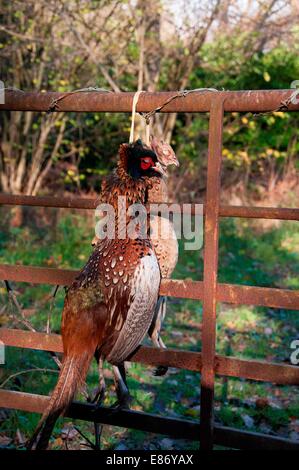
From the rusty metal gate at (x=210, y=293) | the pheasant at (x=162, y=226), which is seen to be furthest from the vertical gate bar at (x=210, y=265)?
the pheasant at (x=162, y=226)

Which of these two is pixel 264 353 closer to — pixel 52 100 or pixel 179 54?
pixel 52 100

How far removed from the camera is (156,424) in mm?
2982

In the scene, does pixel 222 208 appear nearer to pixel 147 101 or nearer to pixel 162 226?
pixel 162 226

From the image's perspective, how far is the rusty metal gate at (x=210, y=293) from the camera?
278 cm

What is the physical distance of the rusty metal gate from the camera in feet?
9.13

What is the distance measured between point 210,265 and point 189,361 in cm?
48

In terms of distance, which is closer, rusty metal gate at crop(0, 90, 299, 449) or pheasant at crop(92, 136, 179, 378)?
rusty metal gate at crop(0, 90, 299, 449)

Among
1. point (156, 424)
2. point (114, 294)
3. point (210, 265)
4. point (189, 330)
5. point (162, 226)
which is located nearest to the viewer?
point (114, 294)

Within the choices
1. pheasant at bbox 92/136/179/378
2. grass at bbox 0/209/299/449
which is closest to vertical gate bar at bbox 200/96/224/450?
pheasant at bbox 92/136/179/378

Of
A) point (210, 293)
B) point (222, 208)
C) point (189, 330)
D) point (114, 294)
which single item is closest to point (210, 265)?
point (210, 293)

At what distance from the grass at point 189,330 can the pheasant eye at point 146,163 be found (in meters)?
1.97

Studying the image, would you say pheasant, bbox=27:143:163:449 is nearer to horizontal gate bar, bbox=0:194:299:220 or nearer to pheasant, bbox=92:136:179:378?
horizontal gate bar, bbox=0:194:299:220

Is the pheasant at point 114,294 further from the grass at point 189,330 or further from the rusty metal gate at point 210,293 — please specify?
the grass at point 189,330

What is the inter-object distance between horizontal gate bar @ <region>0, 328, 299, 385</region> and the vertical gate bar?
62 millimetres
